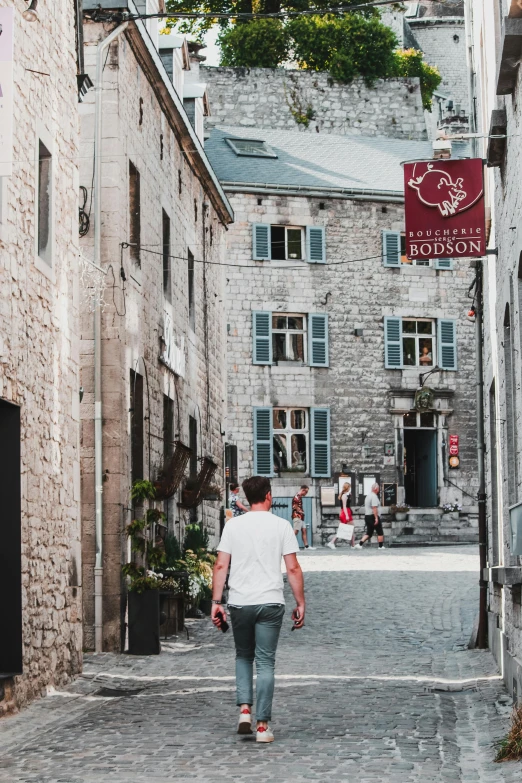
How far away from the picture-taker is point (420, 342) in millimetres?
35344

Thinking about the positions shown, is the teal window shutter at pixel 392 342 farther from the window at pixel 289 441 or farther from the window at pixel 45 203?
the window at pixel 45 203

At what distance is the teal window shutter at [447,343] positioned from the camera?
1383 inches

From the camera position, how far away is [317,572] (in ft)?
75.8

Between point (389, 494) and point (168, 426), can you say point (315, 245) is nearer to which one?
point (389, 494)

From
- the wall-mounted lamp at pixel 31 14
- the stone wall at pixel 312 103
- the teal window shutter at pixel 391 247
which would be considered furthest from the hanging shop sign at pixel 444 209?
the stone wall at pixel 312 103

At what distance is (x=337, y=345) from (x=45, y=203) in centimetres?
2320

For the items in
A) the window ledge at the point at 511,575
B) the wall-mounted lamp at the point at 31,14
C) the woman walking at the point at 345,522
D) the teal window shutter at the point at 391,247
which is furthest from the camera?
the teal window shutter at the point at 391,247

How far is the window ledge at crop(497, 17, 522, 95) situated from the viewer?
8.24 meters

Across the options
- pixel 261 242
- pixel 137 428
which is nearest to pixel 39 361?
pixel 137 428

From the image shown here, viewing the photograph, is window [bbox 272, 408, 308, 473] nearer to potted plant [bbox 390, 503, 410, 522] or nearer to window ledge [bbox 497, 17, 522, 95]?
potted plant [bbox 390, 503, 410, 522]

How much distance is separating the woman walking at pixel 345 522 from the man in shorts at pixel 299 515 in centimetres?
62

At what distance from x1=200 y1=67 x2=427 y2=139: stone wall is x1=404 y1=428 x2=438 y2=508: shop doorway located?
13809mm

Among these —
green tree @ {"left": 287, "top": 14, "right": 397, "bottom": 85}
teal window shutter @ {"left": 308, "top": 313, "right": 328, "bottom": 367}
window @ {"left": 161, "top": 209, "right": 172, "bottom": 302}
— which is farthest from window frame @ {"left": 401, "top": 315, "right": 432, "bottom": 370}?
window @ {"left": 161, "top": 209, "right": 172, "bottom": 302}

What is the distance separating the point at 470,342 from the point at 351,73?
50.5 feet
